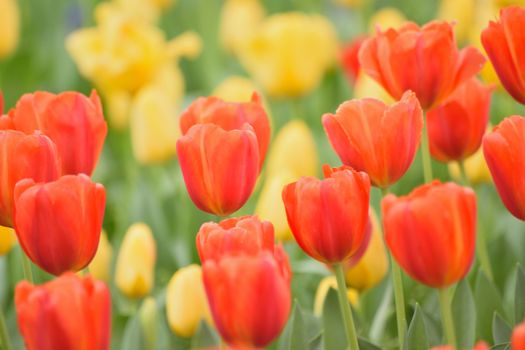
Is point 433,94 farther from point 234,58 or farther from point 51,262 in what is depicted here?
point 234,58

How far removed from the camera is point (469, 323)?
4.02 ft

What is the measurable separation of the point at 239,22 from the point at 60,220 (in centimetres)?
208

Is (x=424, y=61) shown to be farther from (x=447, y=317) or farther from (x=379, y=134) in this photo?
(x=447, y=317)

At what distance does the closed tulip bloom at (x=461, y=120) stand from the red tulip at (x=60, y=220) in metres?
0.45

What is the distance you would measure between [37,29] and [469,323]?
7.47 ft

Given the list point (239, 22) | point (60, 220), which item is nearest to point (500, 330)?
point (60, 220)

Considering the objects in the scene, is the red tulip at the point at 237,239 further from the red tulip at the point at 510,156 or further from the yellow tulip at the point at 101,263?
the yellow tulip at the point at 101,263

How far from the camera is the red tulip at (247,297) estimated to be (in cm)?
87

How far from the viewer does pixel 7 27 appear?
2.53 m

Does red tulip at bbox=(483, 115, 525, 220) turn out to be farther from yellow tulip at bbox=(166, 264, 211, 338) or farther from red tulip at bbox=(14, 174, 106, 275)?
yellow tulip at bbox=(166, 264, 211, 338)

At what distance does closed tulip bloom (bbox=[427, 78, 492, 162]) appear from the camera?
1.32m

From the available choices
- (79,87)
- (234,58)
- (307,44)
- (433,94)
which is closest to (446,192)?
(433,94)

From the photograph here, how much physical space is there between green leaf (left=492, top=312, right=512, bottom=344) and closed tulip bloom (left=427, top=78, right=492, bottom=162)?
0.23 metres

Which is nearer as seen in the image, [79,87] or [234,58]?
[79,87]
